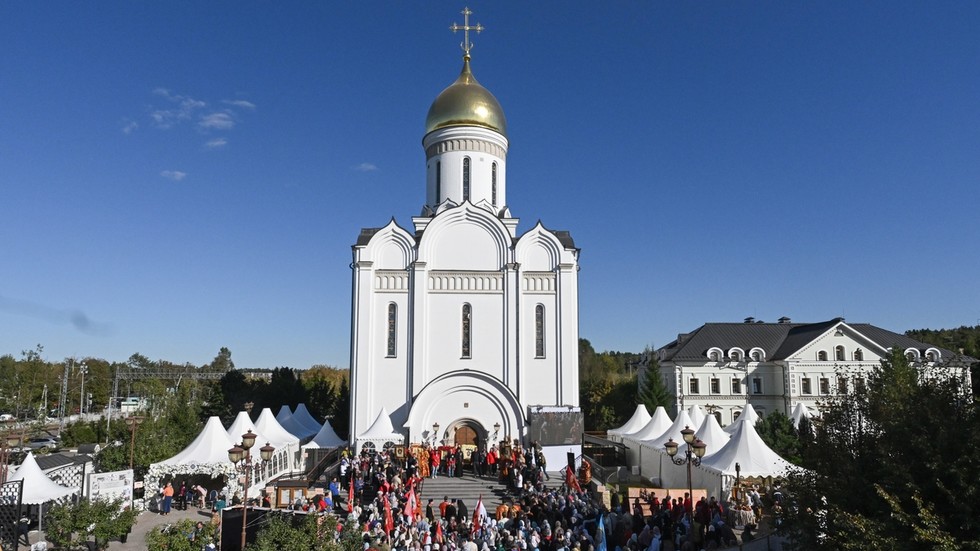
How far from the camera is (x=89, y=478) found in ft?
58.3

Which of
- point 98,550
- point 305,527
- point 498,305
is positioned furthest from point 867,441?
point 498,305

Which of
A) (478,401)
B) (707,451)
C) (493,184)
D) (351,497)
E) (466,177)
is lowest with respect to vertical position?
(351,497)

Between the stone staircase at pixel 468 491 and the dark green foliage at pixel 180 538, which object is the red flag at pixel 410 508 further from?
the dark green foliage at pixel 180 538

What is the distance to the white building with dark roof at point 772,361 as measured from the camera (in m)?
37.6

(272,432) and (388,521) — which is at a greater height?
(272,432)

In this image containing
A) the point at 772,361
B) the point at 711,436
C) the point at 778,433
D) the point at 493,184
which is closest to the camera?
the point at 711,436

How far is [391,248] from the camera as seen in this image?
27.3 meters

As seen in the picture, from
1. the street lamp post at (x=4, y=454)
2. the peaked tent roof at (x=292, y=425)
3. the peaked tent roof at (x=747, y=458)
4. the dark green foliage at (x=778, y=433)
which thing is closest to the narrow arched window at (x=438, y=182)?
the peaked tent roof at (x=292, y=425)

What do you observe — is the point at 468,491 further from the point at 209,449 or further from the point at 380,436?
the point at 209,449

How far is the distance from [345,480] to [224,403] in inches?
1109

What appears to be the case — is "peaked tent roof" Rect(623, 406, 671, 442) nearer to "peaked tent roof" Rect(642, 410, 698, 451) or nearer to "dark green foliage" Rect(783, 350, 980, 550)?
"peaked tent roof" Rect(642, 410, 698, 451)

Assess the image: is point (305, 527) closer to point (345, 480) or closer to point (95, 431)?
point (345, 480)

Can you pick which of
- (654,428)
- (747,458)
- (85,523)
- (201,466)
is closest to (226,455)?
(201,466)

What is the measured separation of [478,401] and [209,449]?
32.4ft
